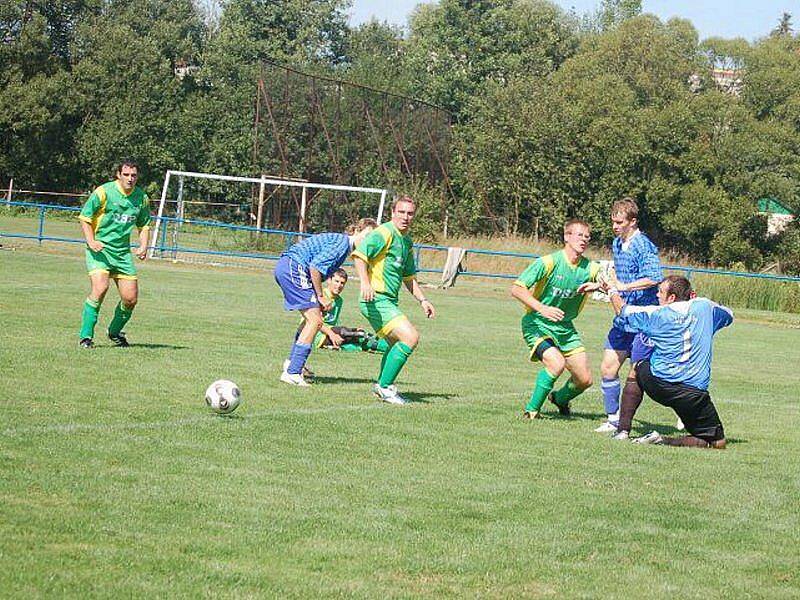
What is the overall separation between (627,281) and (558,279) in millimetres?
728

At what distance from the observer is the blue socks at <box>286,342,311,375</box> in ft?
40.3

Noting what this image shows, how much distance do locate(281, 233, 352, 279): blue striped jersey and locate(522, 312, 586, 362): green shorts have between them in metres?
2.15

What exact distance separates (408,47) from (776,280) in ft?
169

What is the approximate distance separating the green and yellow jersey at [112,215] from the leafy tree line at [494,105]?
101 feet

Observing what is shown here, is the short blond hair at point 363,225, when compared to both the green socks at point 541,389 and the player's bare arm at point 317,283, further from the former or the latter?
the green socks at point 541,389

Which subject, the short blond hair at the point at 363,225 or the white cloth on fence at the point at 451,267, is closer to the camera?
the short blond hair at the point at 363,225

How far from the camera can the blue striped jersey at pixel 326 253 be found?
40.7ft

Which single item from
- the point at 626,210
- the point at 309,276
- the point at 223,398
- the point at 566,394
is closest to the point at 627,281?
the point at 626,210

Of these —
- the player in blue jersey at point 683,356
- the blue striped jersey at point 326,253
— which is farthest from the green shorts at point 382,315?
the player in blue jersey at point 683,356

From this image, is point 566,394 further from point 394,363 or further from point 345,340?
point 345,340

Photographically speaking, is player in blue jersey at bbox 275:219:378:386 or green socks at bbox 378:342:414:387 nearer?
green socks at bbox 378:342:414:387

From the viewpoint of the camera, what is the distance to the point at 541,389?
1107cm

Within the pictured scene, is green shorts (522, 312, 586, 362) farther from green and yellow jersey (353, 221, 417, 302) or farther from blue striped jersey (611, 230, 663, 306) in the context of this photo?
Answer: green and yellow jersey (353, 221, 417, 302)

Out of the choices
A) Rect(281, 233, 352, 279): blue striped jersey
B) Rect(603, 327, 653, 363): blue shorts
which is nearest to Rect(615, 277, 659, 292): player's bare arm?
Rect(603, 327, 653, 363): blue shorts
